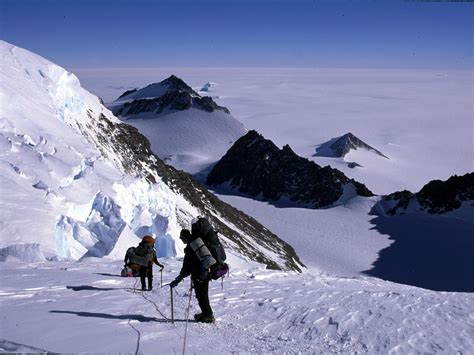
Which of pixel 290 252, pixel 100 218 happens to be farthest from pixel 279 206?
pixel 100 218

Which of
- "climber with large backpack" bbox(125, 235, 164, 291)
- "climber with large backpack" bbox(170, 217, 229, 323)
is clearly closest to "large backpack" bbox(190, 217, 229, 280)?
"climber with large backpack" bbox(170, 217, 229, 323)

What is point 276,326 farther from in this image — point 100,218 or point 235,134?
point 235,134

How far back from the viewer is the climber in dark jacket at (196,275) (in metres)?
7.96

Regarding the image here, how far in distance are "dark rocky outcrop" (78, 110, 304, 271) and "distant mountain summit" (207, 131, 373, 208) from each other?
1185 inches

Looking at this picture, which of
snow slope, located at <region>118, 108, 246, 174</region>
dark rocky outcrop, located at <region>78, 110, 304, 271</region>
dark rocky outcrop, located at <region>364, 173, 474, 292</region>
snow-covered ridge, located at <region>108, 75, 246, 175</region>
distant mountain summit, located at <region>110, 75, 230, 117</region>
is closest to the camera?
dark rocky outcrop, located at <region>78, 110, 304, 271</region>

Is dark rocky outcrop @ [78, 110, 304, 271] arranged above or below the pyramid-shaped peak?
below

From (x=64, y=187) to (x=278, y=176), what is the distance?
69.2 metres

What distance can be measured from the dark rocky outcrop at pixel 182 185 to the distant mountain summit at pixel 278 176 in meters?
30.1

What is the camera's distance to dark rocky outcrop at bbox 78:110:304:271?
36.8 m

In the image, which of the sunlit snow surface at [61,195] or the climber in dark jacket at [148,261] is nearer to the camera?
the climber in dark jacket at [148,261]

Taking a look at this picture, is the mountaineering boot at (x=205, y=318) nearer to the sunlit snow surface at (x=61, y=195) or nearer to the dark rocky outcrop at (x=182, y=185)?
the sunlit snow surface at (x=61, y=195)

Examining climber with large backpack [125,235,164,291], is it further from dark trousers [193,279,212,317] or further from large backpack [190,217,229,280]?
large backpack [190,217,229,280]

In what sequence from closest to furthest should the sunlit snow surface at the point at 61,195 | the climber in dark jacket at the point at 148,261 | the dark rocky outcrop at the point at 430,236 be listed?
1. the climber in dark jacket at the point at 148,261
2. the sunlit snow surface at the point at 61,195
3. the dark rocky outcrop at the point at 430,236

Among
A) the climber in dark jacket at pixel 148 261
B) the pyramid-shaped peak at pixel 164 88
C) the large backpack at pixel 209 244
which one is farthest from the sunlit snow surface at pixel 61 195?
the pyramid-shaped peak at pixel 164 88
